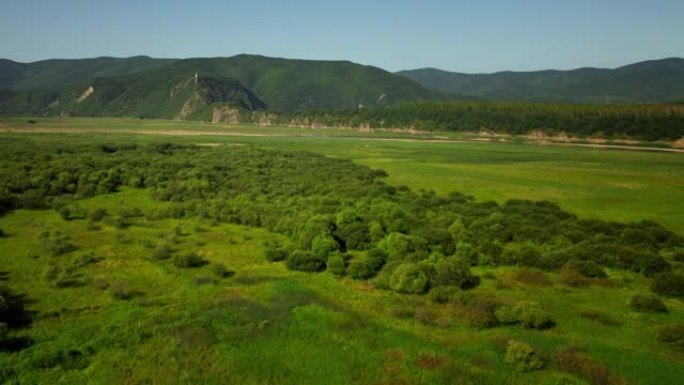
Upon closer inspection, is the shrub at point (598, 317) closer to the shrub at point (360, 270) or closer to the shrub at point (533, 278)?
the shrub at point (533, 278)

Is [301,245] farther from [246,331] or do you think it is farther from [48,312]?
[48,312]

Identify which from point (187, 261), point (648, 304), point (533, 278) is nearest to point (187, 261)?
point (187, 261)

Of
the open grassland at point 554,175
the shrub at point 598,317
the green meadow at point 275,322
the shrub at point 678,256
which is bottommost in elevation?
the green meadow at point 275,322

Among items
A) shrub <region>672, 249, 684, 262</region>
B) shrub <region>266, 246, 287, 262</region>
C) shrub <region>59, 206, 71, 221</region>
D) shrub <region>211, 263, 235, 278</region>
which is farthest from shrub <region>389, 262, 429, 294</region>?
shrub <region>59, 206, 71, 221</region>

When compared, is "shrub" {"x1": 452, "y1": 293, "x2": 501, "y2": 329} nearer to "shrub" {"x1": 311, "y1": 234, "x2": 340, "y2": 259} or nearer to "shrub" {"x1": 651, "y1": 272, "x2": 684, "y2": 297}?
"shrub" {"x1": 651, "y1": 272, "x2": 684, "y2": 297}

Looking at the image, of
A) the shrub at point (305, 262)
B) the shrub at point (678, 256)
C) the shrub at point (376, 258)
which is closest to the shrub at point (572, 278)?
the shrub at point (678, 256)

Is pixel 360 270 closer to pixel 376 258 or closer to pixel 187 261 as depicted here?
pixel 376 258
